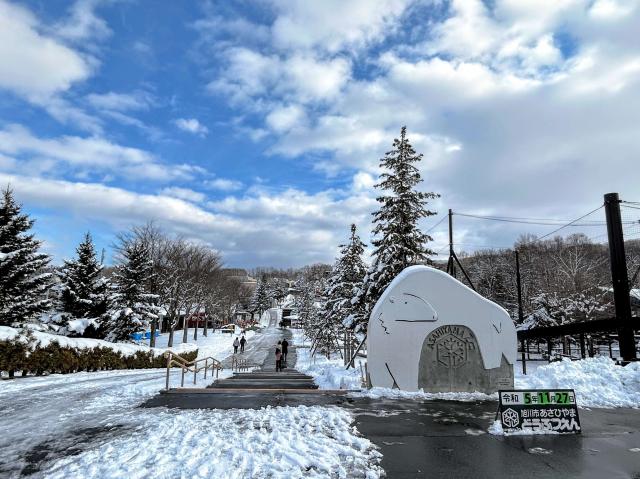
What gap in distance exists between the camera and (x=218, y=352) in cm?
4506

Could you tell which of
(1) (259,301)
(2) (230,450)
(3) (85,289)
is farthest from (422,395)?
(1) (259,301)

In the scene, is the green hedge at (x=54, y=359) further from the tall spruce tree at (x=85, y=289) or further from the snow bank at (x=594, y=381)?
the snow bank at (x=594, y=381)

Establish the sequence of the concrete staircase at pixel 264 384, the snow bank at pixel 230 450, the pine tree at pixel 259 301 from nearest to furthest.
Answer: the snow bank at pixel 230 450 < the concrete staircase at pixel 264 384 < the pine tree at pixel 259 301

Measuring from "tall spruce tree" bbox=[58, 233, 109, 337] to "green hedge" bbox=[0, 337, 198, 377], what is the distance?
7193 millimetres

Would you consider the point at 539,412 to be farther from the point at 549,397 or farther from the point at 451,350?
the point at 451,350

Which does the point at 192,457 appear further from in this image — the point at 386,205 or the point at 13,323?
the point at 13,323

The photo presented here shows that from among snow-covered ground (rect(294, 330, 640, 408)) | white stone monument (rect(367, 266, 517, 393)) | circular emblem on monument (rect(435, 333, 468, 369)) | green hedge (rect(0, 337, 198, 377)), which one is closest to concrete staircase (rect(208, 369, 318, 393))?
snow-covered ground (rect(294, 330, 640, 408))

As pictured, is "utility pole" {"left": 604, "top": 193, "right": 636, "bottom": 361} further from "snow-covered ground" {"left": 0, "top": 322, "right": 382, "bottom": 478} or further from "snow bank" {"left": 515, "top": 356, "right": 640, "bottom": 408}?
"snow-covered ground" {"left": 0, "top": 322, "right": 382, "bottom": 478}

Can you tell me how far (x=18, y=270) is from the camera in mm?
22391

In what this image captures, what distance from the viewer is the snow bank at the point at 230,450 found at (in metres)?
5.84

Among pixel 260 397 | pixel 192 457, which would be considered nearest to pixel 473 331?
pixel 260 397

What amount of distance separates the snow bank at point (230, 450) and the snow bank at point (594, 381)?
6819 mm

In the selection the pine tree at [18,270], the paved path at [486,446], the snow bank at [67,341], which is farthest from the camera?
the pine tree at [18,270]

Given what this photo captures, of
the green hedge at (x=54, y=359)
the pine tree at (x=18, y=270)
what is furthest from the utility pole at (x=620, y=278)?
the pine tree at (x=18, y=270)
